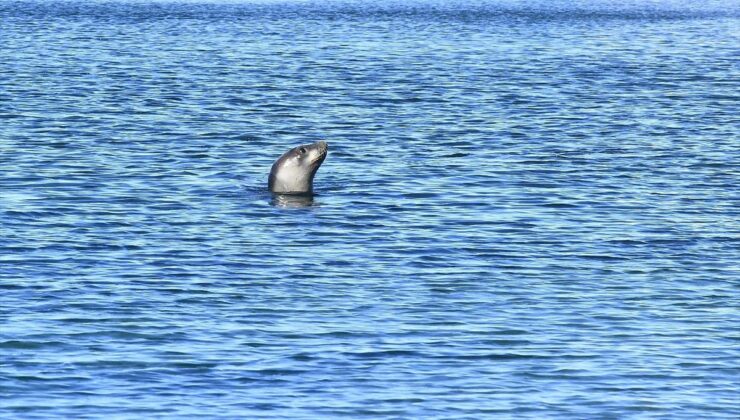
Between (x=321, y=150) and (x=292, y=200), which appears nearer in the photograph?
(x=321, y=150)

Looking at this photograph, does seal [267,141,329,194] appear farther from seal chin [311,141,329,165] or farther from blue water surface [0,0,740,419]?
blue water surface [0,0,740,419]

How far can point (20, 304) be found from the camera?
24391 mm

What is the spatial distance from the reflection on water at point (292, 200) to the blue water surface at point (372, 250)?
279 millimetres

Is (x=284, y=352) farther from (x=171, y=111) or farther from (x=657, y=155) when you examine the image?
(x=171, y=111)

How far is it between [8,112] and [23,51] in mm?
29822

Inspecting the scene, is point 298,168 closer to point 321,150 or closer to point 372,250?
point 321,150

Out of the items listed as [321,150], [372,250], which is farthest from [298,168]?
[372,250]

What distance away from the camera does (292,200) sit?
34.8 metres

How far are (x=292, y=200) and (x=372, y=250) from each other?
228 inches

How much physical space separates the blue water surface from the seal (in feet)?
2.45

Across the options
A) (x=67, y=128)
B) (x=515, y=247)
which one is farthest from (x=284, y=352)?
(x=67, y=128)

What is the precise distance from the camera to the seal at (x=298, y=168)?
34.8 meters

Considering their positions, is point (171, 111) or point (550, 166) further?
point (171, 111)

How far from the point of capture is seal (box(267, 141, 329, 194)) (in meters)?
34.8
